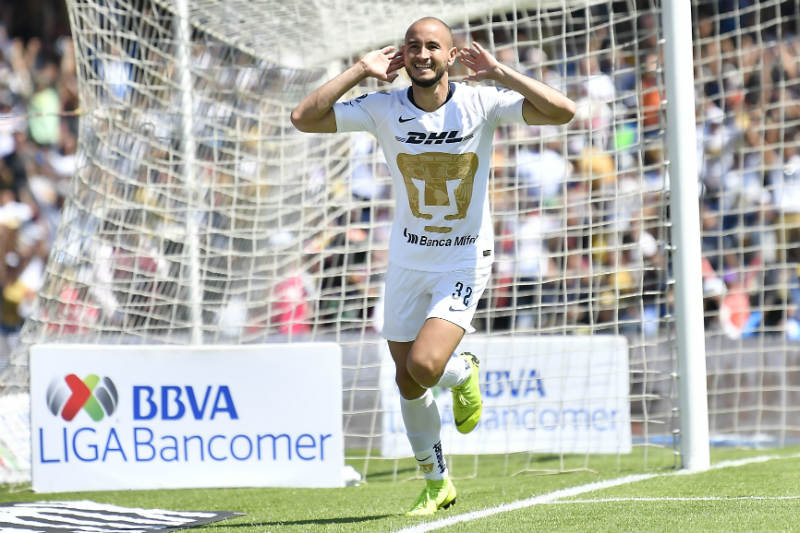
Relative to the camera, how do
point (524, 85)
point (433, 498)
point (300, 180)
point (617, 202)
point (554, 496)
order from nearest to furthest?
point (524, 85) → point (433, 498) → point (554, 496) → point (617, 202) → point (300, 180)

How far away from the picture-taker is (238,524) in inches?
208

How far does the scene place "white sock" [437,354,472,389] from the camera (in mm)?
5148

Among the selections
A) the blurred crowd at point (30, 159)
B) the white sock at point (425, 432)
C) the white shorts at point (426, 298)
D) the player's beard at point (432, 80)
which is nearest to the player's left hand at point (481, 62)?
the player's beard at point (432, 80)

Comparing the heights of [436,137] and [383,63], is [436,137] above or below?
below

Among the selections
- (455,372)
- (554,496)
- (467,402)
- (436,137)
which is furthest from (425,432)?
(436,137)

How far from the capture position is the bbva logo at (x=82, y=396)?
7164mm

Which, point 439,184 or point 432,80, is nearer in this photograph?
point 432,80

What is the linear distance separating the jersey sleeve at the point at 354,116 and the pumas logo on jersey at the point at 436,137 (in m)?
0.22

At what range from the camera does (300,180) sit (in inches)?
336

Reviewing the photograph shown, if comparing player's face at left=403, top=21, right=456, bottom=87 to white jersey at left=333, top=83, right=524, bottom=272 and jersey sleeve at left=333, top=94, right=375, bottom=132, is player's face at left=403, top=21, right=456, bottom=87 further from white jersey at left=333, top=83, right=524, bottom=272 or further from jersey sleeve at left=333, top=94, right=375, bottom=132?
jersey sleeve at left=333, top=94, right=375, bottom=132

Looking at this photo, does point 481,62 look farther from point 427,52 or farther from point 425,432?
point 425,432

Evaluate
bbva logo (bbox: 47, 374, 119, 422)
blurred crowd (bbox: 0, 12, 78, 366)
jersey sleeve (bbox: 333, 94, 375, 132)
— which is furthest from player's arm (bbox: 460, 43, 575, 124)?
blurred crowd (bbox: 0, 12, 78, 366)

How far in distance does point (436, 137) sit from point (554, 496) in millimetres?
1870

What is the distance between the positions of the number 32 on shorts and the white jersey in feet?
0.28
